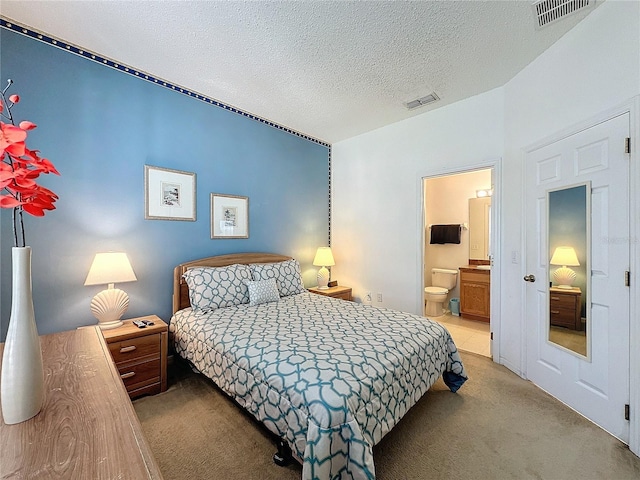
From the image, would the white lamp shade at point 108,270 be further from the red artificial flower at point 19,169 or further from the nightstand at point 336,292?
the nightstand at point 336,292

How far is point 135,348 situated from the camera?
2.14 metres

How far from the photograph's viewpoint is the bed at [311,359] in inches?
49.2

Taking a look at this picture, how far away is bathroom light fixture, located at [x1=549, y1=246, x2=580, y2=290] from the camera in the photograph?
6.91 feet

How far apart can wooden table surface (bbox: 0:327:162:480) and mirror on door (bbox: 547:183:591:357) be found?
2.68 meters

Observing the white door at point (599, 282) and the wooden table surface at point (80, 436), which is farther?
the white door at point (599, 282)

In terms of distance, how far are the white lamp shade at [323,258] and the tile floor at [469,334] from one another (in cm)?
191

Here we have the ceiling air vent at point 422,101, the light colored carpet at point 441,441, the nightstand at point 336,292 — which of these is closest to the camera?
the light colored carpet at point 441,441

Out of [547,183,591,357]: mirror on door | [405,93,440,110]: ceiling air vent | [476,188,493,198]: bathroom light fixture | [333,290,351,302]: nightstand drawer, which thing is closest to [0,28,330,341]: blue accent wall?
[333,290,351,302]: nightstand drawer

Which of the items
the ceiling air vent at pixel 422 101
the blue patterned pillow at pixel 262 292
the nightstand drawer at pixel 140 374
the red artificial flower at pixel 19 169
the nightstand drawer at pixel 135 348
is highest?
the ceiling air vent at pixel 422 101

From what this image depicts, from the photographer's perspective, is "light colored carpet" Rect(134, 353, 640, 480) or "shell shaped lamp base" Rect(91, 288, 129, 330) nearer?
"light colored carpet" Rect(134, 353, 640, 480)

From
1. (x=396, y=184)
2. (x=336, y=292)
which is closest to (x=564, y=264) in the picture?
(x=396, y=184)

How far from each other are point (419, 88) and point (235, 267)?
270 centimetres

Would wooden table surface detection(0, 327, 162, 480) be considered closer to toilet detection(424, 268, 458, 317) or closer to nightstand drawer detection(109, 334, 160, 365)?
nightstand drawer detection(109, 334, 160, 365)

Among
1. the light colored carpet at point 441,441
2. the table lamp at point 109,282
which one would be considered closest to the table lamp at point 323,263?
the light colored carpet at point 441,441
